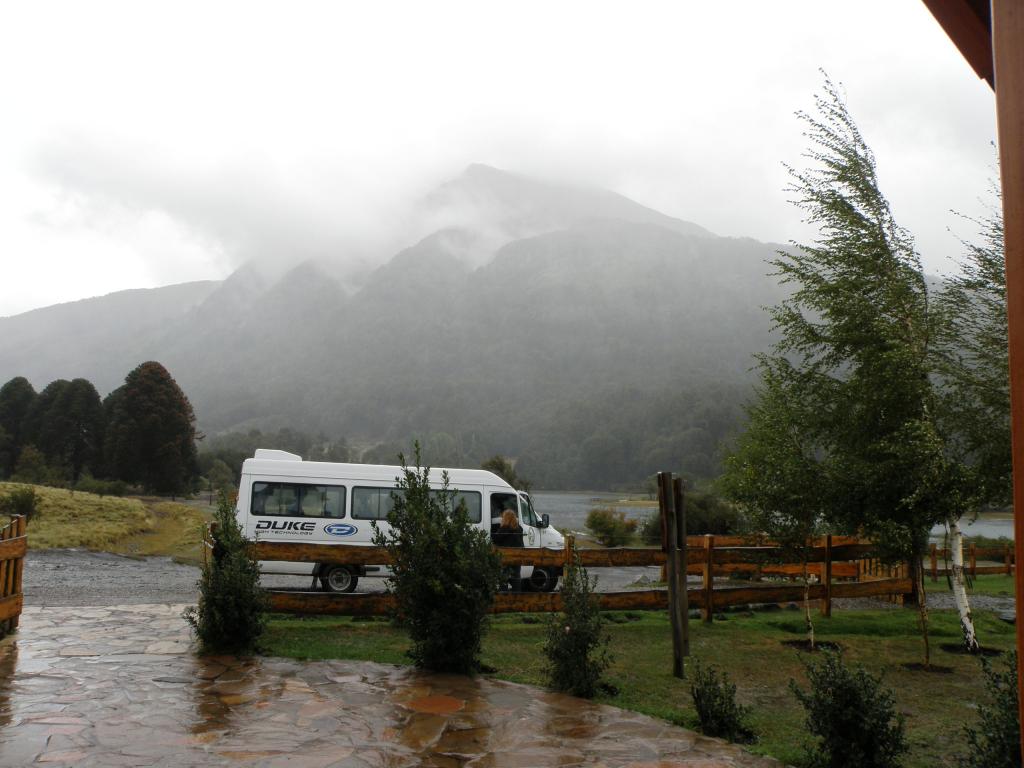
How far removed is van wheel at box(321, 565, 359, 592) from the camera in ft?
49.1

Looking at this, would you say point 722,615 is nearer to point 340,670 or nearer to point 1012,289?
point 340,670

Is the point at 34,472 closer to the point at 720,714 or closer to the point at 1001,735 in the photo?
the point at 720,714

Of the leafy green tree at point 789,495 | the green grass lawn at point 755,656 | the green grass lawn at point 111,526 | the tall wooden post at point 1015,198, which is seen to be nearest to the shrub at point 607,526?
the green grass lawn at point 111,526

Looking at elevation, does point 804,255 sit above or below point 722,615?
above

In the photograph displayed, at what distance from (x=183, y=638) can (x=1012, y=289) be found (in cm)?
910

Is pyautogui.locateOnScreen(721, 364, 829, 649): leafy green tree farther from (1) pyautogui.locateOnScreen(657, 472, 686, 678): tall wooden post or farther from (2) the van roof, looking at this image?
(2) the van roof

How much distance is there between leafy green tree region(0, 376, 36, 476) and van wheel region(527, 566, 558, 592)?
5290 centimetres

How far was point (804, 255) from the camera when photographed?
1350 centimetres

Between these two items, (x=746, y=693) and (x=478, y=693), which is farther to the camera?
(x=746, y=693)

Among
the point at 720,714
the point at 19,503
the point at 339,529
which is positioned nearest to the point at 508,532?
the point at 339,529

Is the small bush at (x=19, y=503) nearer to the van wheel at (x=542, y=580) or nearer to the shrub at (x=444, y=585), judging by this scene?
the van wheel at (x=542, y=580)

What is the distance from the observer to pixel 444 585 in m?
7.43

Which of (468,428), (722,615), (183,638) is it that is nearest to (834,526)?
(722,615)

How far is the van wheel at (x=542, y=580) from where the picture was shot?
15641 millimetres
